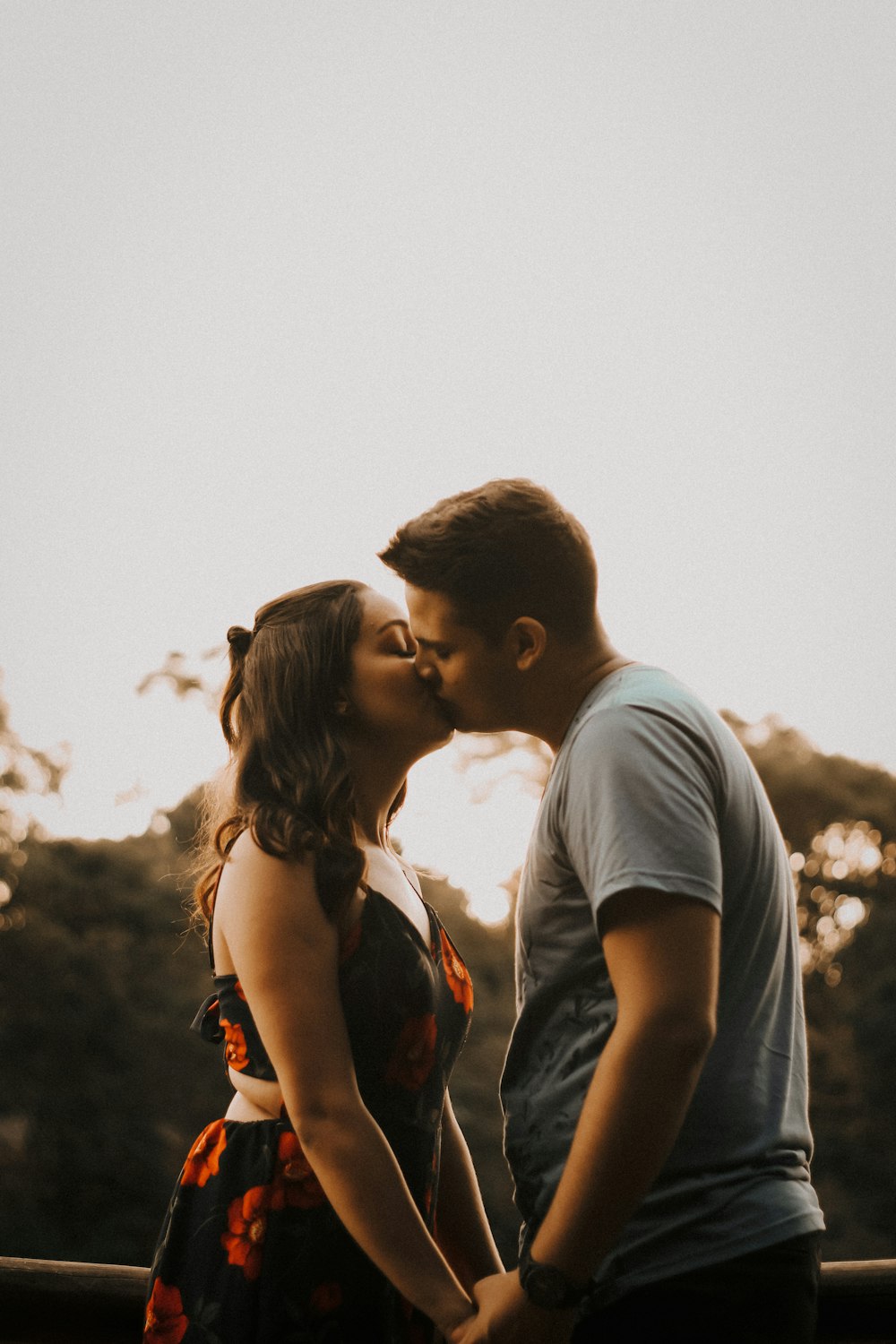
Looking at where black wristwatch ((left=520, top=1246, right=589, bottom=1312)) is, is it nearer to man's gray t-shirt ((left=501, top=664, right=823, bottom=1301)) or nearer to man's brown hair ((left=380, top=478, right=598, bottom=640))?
man's gray t-shirt ((left=501, top=664, right=823, bottom=1301))

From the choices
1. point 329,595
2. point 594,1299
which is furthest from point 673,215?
point 594,1299

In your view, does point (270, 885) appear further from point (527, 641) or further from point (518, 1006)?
point (527, 641)

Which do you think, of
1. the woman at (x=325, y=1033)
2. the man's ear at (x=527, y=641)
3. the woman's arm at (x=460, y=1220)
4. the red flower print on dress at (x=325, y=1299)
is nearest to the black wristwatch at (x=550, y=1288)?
the woman at (x=325, y=1033)

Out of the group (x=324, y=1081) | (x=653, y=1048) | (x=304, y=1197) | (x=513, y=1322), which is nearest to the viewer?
(x=653, y=1048)

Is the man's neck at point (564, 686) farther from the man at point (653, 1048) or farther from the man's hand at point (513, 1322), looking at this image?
the man's hand at point (513, 1322)

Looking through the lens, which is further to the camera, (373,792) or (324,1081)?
(373,792)

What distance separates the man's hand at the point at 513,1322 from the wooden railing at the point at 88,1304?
73 cm

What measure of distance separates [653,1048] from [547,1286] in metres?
0.33

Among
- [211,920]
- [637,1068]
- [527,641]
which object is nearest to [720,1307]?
[637,1068]

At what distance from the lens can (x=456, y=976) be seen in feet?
6.43

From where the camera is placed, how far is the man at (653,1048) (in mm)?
1343

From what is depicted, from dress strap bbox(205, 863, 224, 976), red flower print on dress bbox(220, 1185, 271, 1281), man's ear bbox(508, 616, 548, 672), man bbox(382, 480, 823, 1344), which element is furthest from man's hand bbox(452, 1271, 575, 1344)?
man's ear bbox(508, 616, 548, 672)

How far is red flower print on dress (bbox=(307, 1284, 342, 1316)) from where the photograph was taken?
1.64 m

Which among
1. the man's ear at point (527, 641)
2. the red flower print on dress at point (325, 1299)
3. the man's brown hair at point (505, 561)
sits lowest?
the red flower print on dress at point (325, 1299)
